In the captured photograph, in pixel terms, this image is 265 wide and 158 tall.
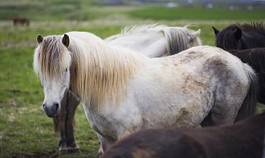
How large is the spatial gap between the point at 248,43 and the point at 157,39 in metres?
1.46

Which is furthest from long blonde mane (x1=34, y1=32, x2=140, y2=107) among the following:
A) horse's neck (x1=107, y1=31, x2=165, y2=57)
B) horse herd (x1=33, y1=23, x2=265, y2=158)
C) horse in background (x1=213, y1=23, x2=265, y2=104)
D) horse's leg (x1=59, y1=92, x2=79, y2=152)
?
horse's leg (x1=59, y1=92, x2=79, y2=152)

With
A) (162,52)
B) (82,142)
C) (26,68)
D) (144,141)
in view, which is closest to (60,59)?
(144,141)

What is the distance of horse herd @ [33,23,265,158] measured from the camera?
19.0 ft

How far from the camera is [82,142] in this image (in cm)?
977

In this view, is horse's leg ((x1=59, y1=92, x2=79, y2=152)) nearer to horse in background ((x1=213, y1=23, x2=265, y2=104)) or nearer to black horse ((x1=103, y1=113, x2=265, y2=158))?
horse in background ((x1=213, y1=23, x2=265, y2=104))

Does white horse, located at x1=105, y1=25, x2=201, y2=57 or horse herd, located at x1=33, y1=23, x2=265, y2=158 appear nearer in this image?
horse herd, located at x1=33, y1=23, x2=265, y2=158

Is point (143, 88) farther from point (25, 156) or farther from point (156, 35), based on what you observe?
point (25, 156)

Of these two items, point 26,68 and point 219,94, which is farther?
point 26,68

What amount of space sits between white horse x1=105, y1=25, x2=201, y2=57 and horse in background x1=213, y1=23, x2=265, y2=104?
497mm

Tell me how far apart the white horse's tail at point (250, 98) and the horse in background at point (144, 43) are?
5.60ft

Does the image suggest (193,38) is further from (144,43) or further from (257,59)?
(257,59)

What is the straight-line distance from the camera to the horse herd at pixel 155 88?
19.0 ft

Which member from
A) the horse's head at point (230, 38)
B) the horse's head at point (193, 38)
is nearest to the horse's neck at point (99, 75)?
the horse's head at point (193, 38)

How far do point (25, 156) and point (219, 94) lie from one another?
11.8 feet
